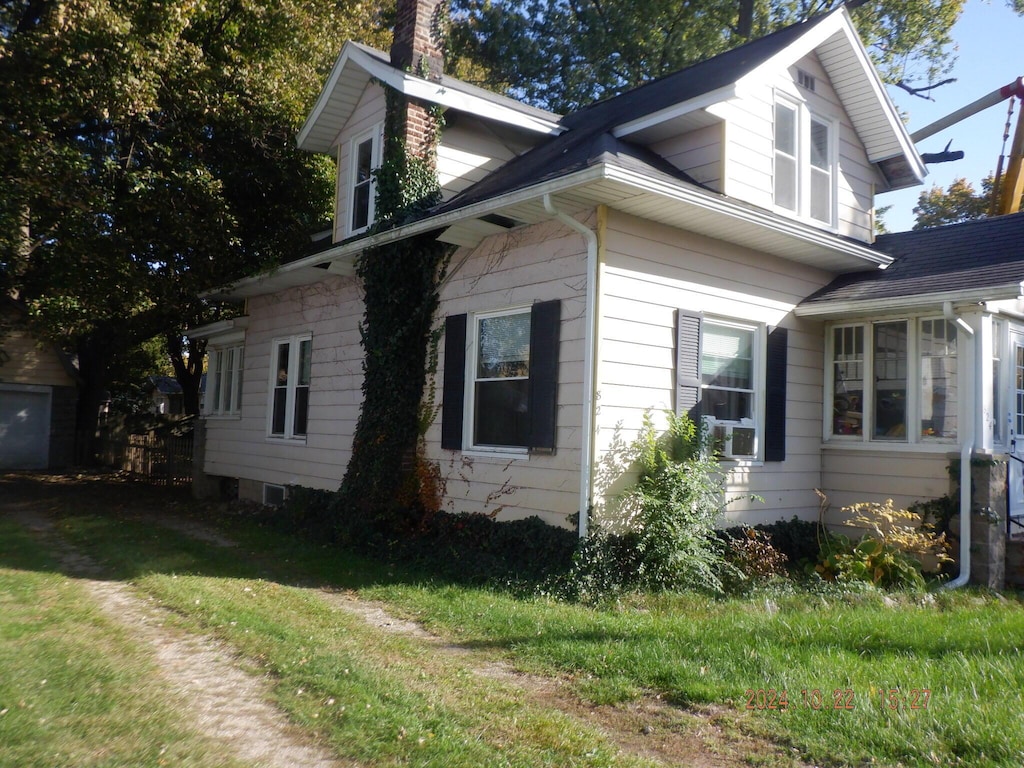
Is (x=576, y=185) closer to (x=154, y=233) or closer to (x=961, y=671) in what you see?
(x=961, y=671)

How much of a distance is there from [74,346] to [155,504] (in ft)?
36.4

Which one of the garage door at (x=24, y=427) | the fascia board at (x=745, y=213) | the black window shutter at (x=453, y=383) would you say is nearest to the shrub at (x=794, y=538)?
the fascia board at (x=745, y=213)

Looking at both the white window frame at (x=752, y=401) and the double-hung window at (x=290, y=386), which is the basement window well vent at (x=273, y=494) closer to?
the double-hung window at (x=290, y=386)

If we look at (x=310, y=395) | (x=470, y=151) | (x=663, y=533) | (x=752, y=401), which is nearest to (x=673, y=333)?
(x=752, y=401)

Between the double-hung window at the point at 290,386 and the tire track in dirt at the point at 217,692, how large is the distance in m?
6.14

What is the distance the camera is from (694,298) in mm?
9461

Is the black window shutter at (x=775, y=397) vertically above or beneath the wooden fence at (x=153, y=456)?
above

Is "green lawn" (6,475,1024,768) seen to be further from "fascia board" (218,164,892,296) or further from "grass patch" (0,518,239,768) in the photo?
"fascia board" (218,164,892,296)

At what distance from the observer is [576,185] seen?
7.93m

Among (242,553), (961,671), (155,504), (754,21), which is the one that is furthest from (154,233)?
(754,21)

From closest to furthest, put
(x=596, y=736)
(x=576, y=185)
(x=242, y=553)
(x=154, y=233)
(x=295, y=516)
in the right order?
(x=596, y=736)
(x=576, y=185)
(x=242, y=553)
(x=295, y=516)
(x=154, y=233)

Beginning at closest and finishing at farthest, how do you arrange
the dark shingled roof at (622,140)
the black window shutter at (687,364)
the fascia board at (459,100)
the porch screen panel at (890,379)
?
1. the black window shutter at (687,364)
2. the dark shingled roof at (622,140)
3. the porch screen panel at (890,379)
4. the fascia board at (459,100)

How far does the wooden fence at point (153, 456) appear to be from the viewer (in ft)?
68.8

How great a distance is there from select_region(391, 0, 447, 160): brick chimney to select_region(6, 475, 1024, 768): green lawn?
6.34 metres
